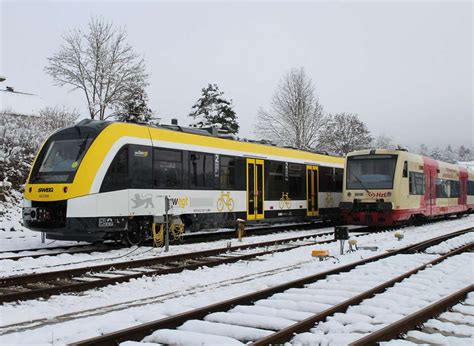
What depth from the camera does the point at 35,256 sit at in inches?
445

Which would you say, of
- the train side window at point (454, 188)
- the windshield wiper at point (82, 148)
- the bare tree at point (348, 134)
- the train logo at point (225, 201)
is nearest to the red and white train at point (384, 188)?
the train side window at point (454, 188)

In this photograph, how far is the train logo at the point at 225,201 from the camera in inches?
622

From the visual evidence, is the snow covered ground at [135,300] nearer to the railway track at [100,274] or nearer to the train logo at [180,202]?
the railway track at [100,274]

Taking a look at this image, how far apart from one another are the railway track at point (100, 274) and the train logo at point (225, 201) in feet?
10.4

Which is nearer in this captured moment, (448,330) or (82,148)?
(448,330)

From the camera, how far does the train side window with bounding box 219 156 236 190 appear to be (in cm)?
1600

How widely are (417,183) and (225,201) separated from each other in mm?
9152

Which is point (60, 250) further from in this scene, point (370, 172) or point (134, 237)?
point (370, 172)

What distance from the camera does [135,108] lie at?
42.8 m

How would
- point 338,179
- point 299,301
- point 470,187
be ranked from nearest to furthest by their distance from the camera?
point 299,301
point 338,179
point 470,187

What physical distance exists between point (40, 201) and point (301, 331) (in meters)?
8.79

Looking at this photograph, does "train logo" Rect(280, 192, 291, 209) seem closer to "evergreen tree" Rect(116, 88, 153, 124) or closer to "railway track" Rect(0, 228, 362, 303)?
"railway track" Rect(0, 228, 362, 303)

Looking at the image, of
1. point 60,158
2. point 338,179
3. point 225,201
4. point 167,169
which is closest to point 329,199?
point 338,179

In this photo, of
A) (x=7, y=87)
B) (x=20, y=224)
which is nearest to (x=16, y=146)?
(x=20, y=224)
